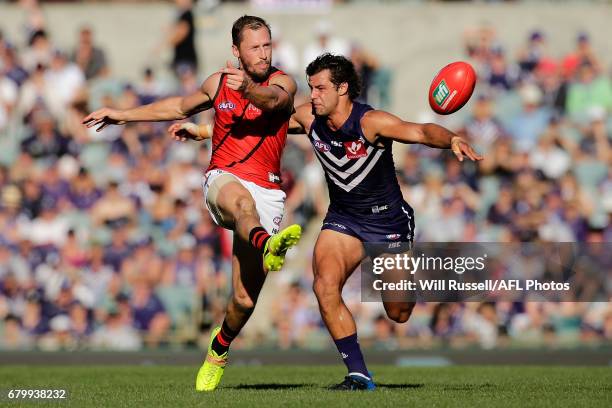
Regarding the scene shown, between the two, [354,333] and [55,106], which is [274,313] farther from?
[354,333]

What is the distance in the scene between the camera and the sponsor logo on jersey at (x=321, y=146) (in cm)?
1034

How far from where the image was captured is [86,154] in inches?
816

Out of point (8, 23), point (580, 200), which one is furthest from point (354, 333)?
point (8, 23)

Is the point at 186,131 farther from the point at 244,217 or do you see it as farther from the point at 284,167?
the point at 284,167

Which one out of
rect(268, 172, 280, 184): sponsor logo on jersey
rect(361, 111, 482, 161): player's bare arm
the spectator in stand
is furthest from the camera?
the spectator in stand

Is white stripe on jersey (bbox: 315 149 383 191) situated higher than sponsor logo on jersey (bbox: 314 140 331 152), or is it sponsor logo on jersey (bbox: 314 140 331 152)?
sponsor logo on jersey (bbox: 314 140 331 152)

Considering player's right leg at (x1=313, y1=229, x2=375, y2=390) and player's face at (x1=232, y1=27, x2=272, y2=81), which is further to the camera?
player's face at (x1=232, y1=27, x2=272, y2=81)

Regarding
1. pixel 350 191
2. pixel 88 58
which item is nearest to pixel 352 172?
pixel 350 191

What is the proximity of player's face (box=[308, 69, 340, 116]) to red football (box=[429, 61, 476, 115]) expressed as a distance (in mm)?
836

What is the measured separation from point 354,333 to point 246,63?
239 cm

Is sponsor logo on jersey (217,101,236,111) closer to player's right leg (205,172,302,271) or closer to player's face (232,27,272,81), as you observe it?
player's face (232,27,272,81)

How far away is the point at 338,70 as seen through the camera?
10.3 metres

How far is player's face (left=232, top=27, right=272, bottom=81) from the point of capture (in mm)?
10062

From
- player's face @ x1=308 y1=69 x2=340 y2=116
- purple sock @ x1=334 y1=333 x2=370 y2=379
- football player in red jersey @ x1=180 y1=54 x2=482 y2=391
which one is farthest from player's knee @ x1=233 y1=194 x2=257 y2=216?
purple sock @ x1=334 y1=333 x2=370 y2=379
